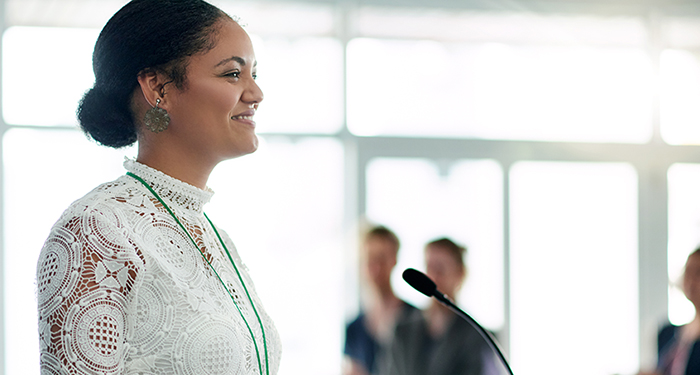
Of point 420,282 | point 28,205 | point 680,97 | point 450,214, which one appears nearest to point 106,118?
point 420,282

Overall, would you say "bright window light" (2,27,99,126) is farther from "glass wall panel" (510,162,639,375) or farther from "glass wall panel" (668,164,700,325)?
"glass wall panel" (668,164,700,325)

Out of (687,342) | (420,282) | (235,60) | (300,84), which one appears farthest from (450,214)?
(235,60)

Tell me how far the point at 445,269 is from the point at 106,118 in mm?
2411

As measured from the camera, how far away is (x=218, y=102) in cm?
100

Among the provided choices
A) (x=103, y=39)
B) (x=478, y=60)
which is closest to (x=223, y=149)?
(x=103, y=39)

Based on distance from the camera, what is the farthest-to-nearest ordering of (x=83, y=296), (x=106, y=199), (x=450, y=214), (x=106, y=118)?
1. (x=450, y=214)
2. (x=106, y=118)
3. (x=106, y=199)
4. (x=83, y=296)

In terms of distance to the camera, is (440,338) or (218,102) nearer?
(218,102)

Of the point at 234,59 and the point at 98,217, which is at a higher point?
the point at 234,59

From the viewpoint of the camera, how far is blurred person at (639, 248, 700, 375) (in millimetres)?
2836

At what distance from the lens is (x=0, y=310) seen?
360cm

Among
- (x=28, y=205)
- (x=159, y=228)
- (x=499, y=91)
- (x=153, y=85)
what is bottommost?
(x=159, y=228)

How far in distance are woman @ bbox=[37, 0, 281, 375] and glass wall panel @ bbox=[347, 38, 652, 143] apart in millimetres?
3036

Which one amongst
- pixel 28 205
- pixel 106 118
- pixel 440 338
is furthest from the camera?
pixel 28 205

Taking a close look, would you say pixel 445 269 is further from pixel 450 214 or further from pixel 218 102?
pixel 218 102
